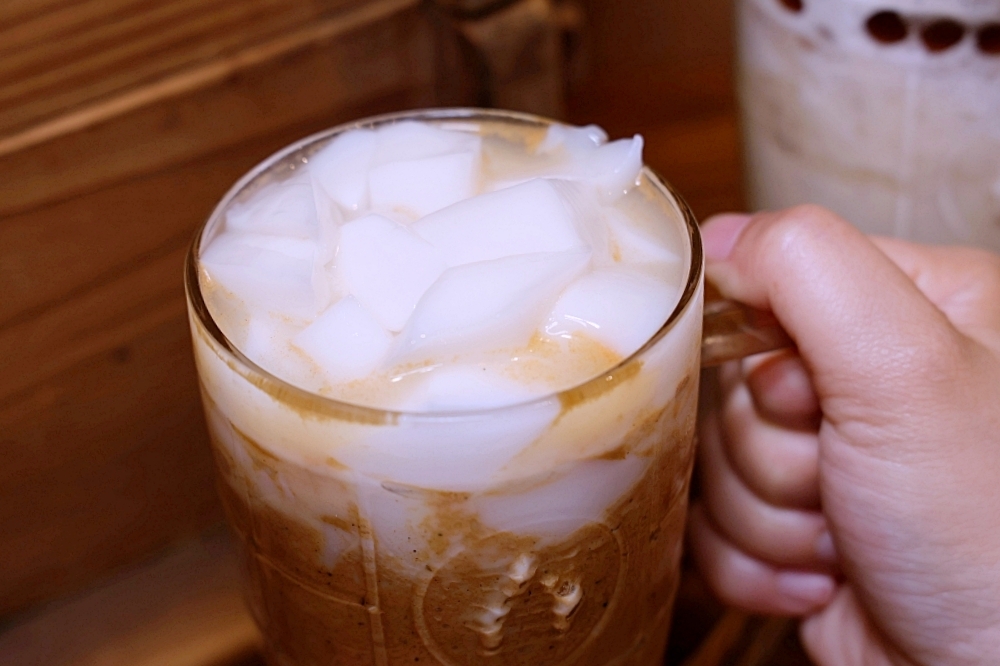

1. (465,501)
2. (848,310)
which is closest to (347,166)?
(465,501)

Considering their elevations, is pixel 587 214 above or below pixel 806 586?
above

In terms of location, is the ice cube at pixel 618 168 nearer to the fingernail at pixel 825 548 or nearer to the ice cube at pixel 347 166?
the ice cube at pixel 347 166

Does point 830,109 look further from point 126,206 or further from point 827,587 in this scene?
point 126,206

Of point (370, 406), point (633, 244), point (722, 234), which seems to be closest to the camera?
point (370, 406)

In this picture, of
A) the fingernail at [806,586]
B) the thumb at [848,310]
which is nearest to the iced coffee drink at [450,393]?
the thumb at [848,310]

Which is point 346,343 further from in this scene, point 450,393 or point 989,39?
point 989,39

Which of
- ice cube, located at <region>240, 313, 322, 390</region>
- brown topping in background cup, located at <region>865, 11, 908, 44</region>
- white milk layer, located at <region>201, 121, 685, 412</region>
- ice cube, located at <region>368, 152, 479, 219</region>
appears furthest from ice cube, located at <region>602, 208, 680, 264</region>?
brown topping in background cup, located at <region>865, 11, 908, 44</region>

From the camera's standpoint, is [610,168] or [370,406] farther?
[610,168]
